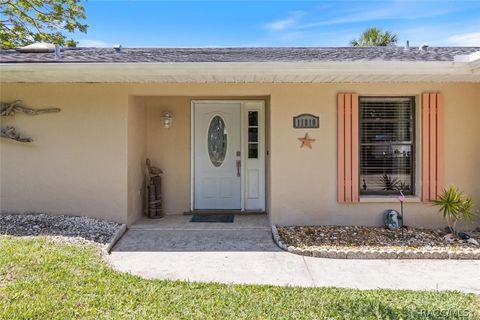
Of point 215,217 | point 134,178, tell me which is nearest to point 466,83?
point 215,217

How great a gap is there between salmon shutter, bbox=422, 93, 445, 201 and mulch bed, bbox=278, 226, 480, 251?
78 centimetres

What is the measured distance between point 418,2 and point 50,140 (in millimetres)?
8949

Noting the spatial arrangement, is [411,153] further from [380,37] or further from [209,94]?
[380,37]

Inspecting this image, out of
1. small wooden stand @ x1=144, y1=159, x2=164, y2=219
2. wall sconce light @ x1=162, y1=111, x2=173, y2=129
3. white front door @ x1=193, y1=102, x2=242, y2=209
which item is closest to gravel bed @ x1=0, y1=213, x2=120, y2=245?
small wooden stand @ x1=144, y1=159, x2=164, y2=219

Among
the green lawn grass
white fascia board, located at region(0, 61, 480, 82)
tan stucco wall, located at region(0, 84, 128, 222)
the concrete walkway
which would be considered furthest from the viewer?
tan stucco wall, located at region(0, 84, 128, 222)

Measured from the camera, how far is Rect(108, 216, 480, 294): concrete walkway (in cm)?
420

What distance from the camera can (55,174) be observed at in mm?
6473

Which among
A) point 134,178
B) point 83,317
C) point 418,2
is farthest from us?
point 418,2

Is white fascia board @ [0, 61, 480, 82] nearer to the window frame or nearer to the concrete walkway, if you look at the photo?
the window frame

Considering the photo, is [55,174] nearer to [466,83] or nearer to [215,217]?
[215,217]

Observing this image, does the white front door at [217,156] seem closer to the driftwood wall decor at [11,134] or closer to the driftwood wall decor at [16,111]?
the driftwood wall decor at [16,111]

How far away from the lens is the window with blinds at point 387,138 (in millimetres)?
6559

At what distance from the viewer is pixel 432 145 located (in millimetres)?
6332

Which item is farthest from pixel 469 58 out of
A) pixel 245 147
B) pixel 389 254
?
pixel 245 147
